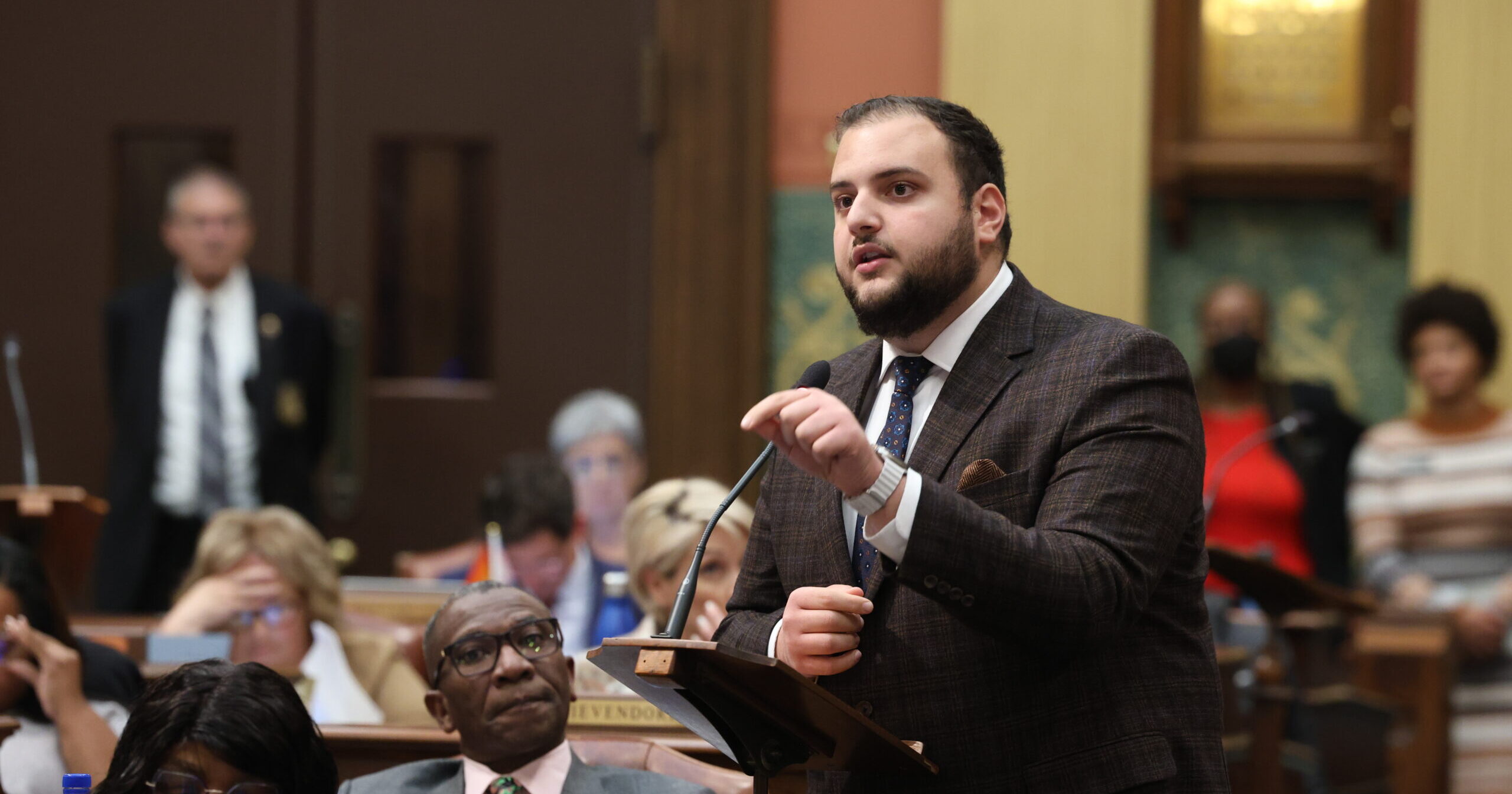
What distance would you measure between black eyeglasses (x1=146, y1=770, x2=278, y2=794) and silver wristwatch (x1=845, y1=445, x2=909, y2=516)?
95 centimetres

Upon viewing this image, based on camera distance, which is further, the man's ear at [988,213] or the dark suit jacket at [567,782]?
the dark suit jacket at [567,782]

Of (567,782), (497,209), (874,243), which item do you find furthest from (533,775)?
(497,209)

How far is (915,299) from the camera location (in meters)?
2.08

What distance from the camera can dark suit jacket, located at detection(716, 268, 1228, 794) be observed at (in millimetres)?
1834

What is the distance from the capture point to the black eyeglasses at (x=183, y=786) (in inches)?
89.7

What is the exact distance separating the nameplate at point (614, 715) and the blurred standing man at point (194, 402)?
272cm

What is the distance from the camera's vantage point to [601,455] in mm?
5316

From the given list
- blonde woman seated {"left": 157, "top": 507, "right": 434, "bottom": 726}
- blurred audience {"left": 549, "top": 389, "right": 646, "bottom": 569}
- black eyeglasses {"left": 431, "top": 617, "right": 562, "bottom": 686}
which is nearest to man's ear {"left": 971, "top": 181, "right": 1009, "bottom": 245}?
black eyeglasses {"left": 431, "top": 617, "right": 562, "bottom": 686}

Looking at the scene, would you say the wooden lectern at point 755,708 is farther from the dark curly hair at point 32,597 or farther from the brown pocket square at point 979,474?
the dark curly hair at point 32,597

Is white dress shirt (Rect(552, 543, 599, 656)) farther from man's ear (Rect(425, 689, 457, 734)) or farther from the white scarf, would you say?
man's ear (Rect(425, 689, 457, 734))

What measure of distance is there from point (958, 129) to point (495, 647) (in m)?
1.09

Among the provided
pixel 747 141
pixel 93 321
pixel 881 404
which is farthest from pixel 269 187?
pixel 881 404

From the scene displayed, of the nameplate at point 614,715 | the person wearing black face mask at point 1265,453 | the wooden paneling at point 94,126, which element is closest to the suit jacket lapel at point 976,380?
the nameplate at point 614,715

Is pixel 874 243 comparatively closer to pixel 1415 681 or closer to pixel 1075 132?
pixel 1415 681
